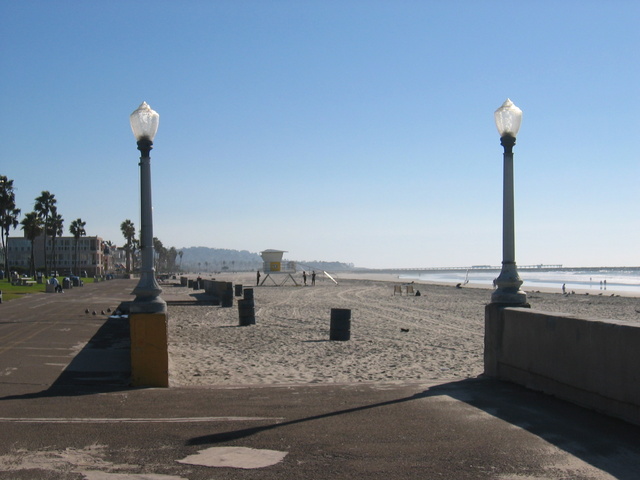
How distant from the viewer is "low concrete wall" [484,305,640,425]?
6.75m

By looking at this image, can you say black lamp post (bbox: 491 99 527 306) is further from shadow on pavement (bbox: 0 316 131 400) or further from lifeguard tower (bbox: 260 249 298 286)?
lifeguard tower (bbox: 260 249 298 286)

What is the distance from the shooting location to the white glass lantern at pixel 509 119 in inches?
388

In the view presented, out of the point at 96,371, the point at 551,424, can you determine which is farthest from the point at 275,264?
the point at 551,424

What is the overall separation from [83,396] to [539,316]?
5.85m

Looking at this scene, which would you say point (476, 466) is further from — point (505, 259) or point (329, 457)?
point (505, 259)

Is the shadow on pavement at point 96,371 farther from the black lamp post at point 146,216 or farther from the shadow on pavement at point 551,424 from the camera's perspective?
the shadow on pavement at point 551,424

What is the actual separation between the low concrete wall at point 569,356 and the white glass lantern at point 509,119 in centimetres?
261

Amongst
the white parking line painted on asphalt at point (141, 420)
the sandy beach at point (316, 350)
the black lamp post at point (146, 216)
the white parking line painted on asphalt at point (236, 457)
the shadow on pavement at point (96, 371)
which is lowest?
the sandy beach at point (316, 350)

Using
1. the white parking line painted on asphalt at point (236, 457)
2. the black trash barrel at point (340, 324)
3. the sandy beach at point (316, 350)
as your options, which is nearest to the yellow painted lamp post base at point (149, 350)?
the sandy beach at point (316, 350)

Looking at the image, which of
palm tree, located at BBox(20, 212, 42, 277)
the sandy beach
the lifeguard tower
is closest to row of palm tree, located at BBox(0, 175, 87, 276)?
palm tree, located at BBox(20, 212, 42, 277)

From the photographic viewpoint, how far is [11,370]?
10648mm

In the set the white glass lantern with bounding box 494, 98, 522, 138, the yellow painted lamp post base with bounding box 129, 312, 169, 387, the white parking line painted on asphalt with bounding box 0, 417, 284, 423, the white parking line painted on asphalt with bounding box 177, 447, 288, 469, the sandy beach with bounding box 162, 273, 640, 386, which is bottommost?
the sandy beach with bounding box 162, 273, 640, 386

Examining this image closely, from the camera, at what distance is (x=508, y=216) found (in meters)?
9.78

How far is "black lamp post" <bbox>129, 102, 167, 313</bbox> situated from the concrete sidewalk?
1.21 m
